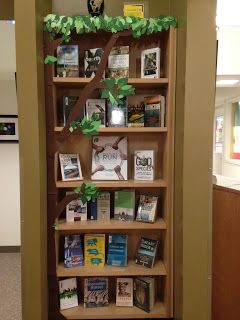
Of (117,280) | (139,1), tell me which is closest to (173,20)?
(139,1)

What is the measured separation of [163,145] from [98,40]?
0.90 m

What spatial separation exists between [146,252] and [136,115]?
3.22 ft

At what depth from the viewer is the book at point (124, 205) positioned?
207 centimetres

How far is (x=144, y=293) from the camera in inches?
78.4

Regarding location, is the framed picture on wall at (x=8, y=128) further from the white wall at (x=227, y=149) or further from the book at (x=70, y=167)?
the white wall at (x=227, y=149)

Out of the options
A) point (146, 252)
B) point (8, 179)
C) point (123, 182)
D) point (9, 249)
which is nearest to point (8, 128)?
point (8, 179)

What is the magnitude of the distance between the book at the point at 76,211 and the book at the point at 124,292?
1.76ft

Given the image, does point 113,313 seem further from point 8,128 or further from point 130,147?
point 8,128

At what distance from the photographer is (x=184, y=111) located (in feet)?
5.63

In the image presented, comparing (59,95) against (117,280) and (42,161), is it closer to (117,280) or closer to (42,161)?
(42,161)

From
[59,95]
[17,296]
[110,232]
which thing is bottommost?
[17,296]

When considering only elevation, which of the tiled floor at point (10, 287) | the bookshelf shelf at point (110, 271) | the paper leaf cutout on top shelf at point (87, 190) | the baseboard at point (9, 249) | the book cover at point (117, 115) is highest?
the book cover at point (117, 115)

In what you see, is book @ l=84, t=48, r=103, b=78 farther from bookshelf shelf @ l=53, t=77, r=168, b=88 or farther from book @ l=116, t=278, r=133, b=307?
book @ l=116, t=278, r=133, b=307

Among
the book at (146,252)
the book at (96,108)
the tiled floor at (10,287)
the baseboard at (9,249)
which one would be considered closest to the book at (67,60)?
the book at (96,108)
